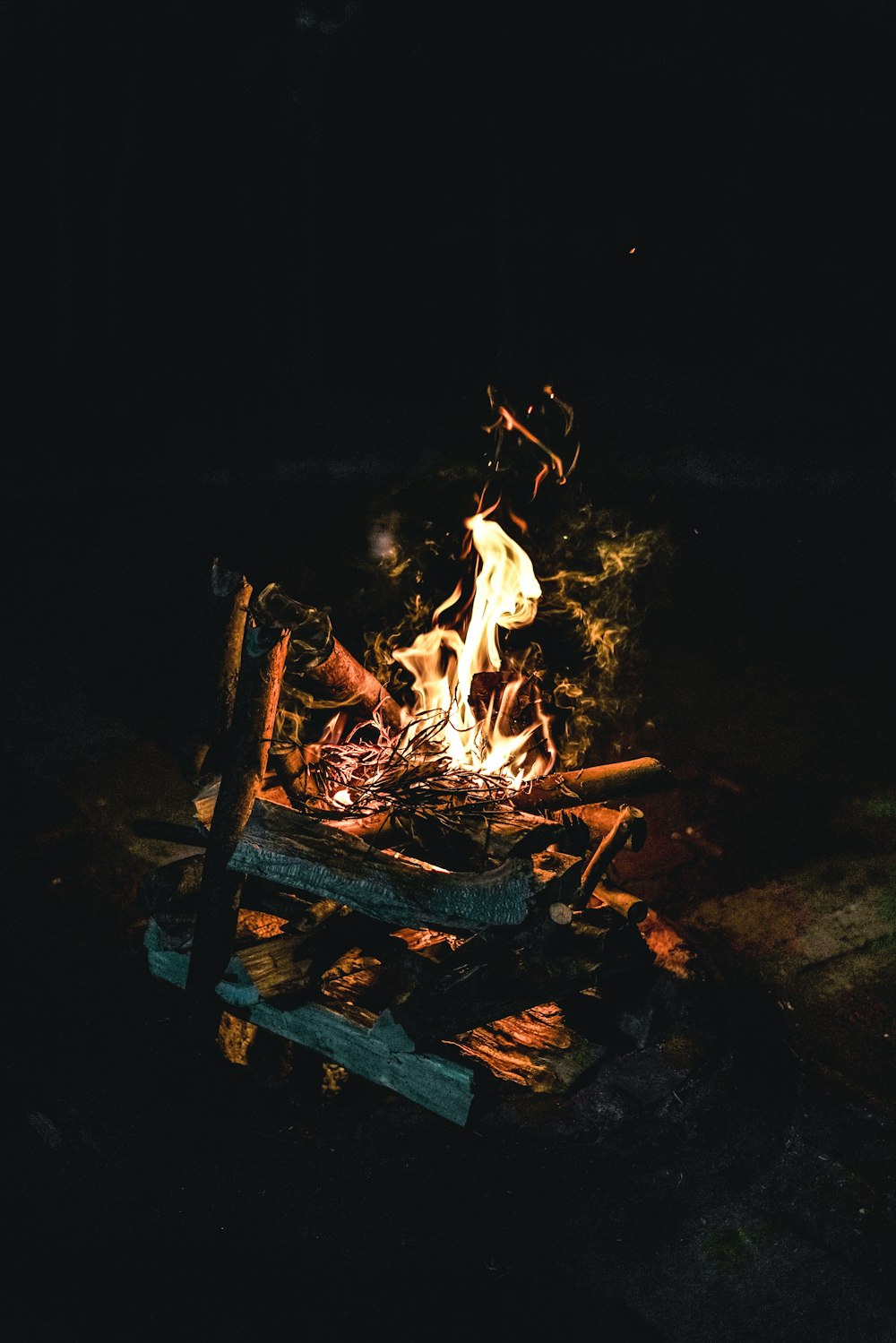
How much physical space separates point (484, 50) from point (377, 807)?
21.3 feet

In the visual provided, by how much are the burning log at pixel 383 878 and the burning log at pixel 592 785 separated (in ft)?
2.52

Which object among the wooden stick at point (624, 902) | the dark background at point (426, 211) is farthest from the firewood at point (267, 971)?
the dark background at point (426, 211)

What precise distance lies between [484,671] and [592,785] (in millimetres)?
807

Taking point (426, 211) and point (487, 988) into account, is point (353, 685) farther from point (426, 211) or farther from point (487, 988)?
point (426, 211)

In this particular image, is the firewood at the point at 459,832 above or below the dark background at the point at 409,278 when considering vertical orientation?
below

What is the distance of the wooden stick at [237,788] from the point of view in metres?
4.12

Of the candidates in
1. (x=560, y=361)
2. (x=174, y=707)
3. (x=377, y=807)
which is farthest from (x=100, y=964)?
(x=560, y=361)

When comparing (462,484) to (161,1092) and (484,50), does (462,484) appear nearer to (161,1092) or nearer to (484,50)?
(484,50)

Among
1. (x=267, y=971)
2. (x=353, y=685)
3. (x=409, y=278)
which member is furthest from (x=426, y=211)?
(x=267, y=971)

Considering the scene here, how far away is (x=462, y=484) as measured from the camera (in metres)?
8.42

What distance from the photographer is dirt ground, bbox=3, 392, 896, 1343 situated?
3660mm

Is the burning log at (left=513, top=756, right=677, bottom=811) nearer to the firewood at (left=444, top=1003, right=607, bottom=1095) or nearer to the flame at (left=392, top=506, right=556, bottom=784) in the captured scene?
the flame at (left=392, top=506, right=556, bottom=784)

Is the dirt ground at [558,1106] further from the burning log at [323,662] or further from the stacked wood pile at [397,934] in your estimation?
the burning log at [323,662]

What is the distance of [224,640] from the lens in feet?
16.9
